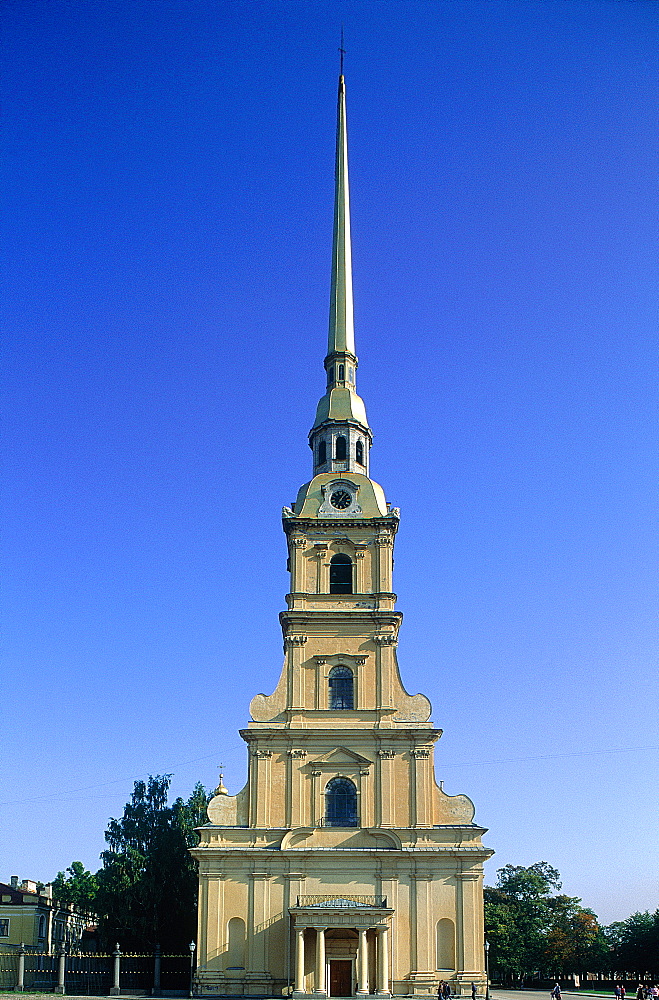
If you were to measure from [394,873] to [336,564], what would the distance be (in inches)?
558

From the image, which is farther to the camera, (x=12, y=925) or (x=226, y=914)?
(x=12, y=925)

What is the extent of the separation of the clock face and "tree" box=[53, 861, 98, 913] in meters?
44.2

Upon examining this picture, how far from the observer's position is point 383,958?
39.3 meters

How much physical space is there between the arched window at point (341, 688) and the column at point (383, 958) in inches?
379

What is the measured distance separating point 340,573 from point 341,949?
16.4 m

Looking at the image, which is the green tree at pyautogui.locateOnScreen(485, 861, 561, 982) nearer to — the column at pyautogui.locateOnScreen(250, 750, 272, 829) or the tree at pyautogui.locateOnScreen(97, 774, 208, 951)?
the tree at pyautogui.locateOnScreen(97, 774, 208, 951)

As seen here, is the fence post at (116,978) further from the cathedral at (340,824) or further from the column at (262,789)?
the column at (262,789)

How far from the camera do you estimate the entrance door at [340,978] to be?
133 feet

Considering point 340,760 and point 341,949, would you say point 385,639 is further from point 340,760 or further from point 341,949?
point 341,949

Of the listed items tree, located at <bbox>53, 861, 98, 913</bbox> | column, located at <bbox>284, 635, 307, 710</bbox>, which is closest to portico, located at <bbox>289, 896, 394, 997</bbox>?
column, located at <bbox>284, 635, 307, 710</bbox>

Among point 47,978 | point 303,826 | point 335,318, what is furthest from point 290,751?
point 335,318

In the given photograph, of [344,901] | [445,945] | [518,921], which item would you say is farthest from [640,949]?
[344,901]

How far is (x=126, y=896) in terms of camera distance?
53594 mm

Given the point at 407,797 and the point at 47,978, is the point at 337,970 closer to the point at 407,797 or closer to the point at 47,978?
the point at 407,797
